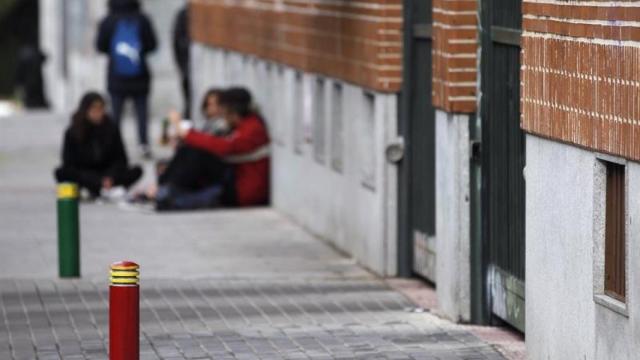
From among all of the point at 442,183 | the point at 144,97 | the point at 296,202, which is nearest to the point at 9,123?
the point at 144,97

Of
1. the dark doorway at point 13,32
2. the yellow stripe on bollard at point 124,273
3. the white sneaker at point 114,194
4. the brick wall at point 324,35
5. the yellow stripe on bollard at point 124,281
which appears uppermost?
the brick wall at point 324,35

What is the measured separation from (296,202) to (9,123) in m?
17.1

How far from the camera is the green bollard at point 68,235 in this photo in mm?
14109

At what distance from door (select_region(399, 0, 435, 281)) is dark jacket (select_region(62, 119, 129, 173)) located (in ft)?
21.3

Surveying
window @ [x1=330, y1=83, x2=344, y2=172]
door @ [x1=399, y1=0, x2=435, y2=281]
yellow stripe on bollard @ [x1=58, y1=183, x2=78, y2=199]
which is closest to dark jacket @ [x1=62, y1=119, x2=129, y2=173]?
window @ [x1=330, y1=83, x2=344, y2=172]

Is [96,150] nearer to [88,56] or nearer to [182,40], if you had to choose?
[182,40]

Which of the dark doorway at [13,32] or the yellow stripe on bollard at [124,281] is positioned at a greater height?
the yellow stripe on bollard at [124,281]

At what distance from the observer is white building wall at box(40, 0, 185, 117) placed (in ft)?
112

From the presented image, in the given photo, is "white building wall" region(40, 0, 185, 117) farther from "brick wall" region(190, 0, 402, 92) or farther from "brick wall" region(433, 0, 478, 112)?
"brick wall" region(433, 0, 478, 112)

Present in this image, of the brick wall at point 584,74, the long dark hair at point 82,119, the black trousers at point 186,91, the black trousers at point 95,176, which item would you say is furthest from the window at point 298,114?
the black trousers at point 186,91

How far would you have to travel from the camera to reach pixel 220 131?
20.0 meters

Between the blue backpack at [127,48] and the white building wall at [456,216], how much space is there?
43.0ft

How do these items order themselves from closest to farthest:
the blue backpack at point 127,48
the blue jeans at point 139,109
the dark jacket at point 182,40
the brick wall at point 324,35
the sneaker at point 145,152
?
the brick wall at point 324,35 < the blue backpack at point 127,48 < the blue jeans at point 139,109 < the sneaker at point 145,152 < the dark jacket at point 182,40

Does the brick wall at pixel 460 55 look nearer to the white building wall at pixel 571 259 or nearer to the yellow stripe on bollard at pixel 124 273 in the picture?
the white building wall at pixel 571 259
